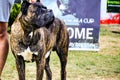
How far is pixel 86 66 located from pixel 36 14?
12.2 feet

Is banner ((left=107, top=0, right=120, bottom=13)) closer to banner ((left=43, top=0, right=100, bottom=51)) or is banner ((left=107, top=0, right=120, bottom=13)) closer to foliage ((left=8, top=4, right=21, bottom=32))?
foliage ((left=8, top=4, right=21, bottom=32))

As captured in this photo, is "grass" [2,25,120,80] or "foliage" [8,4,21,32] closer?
"grass" [2,25,120,80]

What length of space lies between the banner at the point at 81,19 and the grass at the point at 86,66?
1.20 feet

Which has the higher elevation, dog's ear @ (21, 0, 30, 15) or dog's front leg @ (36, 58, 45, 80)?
dog's ear @ (21, 0, 30, 15)

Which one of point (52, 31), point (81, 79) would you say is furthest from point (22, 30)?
point (81, 79)

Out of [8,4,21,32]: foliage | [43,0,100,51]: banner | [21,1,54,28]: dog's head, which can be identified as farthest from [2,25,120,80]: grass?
[8,4,21,32]: foliage

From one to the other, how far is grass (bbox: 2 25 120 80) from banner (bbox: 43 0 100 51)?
1.20ft

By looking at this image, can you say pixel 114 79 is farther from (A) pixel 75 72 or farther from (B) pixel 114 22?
(B) pixel 114 22

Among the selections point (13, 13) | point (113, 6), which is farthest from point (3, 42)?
point (113, 6)

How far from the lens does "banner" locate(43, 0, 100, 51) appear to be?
10883mm

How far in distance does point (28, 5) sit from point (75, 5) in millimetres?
5612

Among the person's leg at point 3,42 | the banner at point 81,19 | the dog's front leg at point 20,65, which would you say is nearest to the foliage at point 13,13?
the banner at point 81,19

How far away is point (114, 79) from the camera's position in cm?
772

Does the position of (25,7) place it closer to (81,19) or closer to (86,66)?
(86,66)
